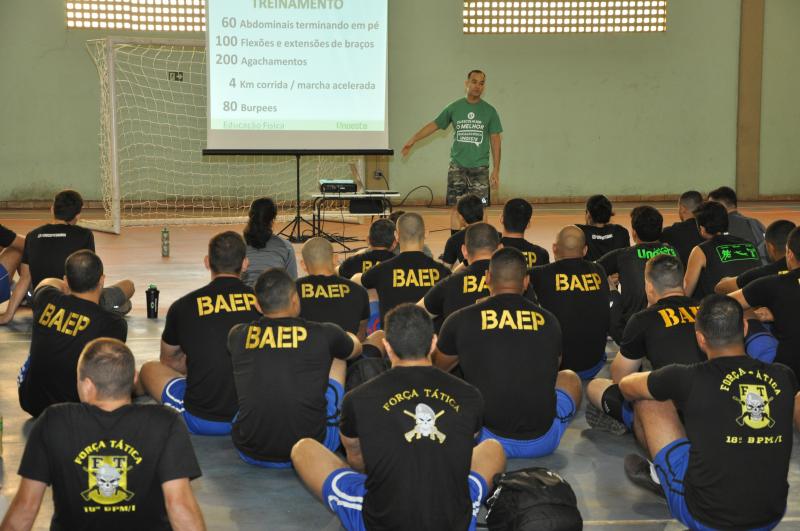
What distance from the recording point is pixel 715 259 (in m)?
7.29

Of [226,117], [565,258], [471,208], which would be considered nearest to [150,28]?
[226,117]

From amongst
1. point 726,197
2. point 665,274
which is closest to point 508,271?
point 665,274

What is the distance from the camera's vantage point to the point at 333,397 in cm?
542

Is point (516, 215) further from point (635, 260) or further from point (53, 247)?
point (53, 247)

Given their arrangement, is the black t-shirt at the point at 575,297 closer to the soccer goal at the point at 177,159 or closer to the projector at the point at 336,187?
the projector at the point at 336,187

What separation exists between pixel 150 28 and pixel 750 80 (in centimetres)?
1114

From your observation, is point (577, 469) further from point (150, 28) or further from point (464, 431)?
point (150, 28)

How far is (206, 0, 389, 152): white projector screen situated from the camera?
1271 cm

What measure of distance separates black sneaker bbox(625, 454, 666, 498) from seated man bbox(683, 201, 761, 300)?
2.40 metres

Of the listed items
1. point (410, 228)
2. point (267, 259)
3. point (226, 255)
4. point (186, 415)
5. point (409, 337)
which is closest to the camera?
point (409, 337)

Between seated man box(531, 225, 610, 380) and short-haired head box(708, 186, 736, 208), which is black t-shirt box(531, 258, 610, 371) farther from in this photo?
short-haired head box(708, 186, 736, 208)

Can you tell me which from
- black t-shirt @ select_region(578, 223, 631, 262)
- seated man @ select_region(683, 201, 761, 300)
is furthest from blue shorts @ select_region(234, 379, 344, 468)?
black t-shirt @ select_region(578, 223, 631, 262)

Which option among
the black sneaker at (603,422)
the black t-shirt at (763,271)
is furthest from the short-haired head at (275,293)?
the black t-shirt at (763,271)

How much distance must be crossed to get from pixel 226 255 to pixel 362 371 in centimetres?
96
